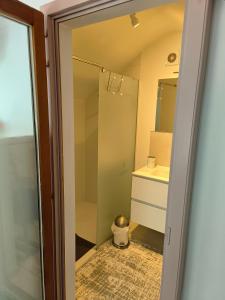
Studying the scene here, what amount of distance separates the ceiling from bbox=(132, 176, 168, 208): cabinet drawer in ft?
4.22

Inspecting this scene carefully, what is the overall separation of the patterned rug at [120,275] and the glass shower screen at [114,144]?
28cm

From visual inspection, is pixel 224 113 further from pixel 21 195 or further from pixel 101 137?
pixel 101 137

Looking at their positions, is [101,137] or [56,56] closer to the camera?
Result: [56,56]

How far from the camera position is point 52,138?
45.5 inches

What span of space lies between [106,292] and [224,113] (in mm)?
1768

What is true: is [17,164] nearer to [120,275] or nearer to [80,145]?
[120,275]

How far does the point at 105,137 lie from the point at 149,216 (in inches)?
38.6

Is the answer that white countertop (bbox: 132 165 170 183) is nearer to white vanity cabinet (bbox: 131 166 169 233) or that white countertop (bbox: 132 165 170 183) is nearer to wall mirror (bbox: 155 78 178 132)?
white vanity cabinet (bbox: 131 166 169 233)

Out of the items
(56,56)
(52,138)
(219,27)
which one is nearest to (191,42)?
(219,27)

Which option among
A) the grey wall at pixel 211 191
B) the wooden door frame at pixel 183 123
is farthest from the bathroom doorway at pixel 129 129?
the grey wall at pixel 211 191

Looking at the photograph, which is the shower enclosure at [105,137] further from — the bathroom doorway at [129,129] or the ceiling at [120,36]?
the ceiling at [120,36]

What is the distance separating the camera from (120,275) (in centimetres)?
195

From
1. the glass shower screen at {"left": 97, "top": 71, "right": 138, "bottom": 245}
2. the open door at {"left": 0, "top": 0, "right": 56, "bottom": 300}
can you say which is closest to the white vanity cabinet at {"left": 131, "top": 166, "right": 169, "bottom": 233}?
the glass shower screen at {"left": 97, "top": 71, "right": 138, "bottom": 245}

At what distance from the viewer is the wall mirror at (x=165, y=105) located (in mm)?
2346
